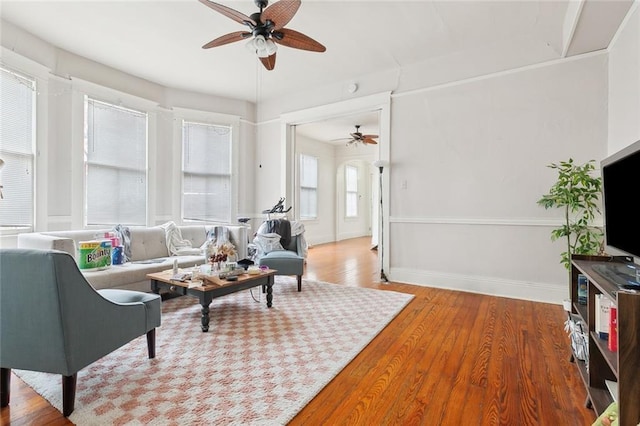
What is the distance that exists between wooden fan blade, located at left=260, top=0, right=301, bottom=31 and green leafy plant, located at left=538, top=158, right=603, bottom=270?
2.99 meters

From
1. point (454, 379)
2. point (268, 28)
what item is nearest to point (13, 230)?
point (268, 28)

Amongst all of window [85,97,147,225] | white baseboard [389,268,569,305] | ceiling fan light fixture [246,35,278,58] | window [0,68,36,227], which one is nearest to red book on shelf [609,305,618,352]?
white baseboard [389,268,569,305]

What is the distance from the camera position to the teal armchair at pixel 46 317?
4.93 feet

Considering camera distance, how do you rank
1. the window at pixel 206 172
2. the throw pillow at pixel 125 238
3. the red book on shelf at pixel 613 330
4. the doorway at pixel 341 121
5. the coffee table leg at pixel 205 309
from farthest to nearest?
the window at pixel 206 172, the doorway at pixel 341 121, the throw pillow at pixel 125 238, the coffee table leg at pixel 205 309, the red book on shelf at pixel 613 330

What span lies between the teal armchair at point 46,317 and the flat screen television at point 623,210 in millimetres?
2681

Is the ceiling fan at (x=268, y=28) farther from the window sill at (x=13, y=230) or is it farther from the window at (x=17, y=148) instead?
the window sill at (x=13, y=230)

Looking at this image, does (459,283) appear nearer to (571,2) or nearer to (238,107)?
(571,2)

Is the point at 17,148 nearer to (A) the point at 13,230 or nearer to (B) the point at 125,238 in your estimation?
(A) the point at 13,230

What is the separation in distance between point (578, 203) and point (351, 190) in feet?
26.2

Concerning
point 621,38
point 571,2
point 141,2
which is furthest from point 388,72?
point 141,2

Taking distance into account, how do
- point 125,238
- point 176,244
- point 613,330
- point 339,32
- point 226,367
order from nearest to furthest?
point 613,330 < point 226,367 < point 339,32 < point 125,238 < point 176,244

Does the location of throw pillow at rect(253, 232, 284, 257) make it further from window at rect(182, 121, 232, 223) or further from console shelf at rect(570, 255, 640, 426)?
console shelf at rect(570, 255, 640, 426)

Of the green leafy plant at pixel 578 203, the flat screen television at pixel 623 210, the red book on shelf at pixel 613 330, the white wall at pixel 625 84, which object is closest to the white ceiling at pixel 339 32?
the white wall at pixel 625 84

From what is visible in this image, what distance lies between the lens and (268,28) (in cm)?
287
